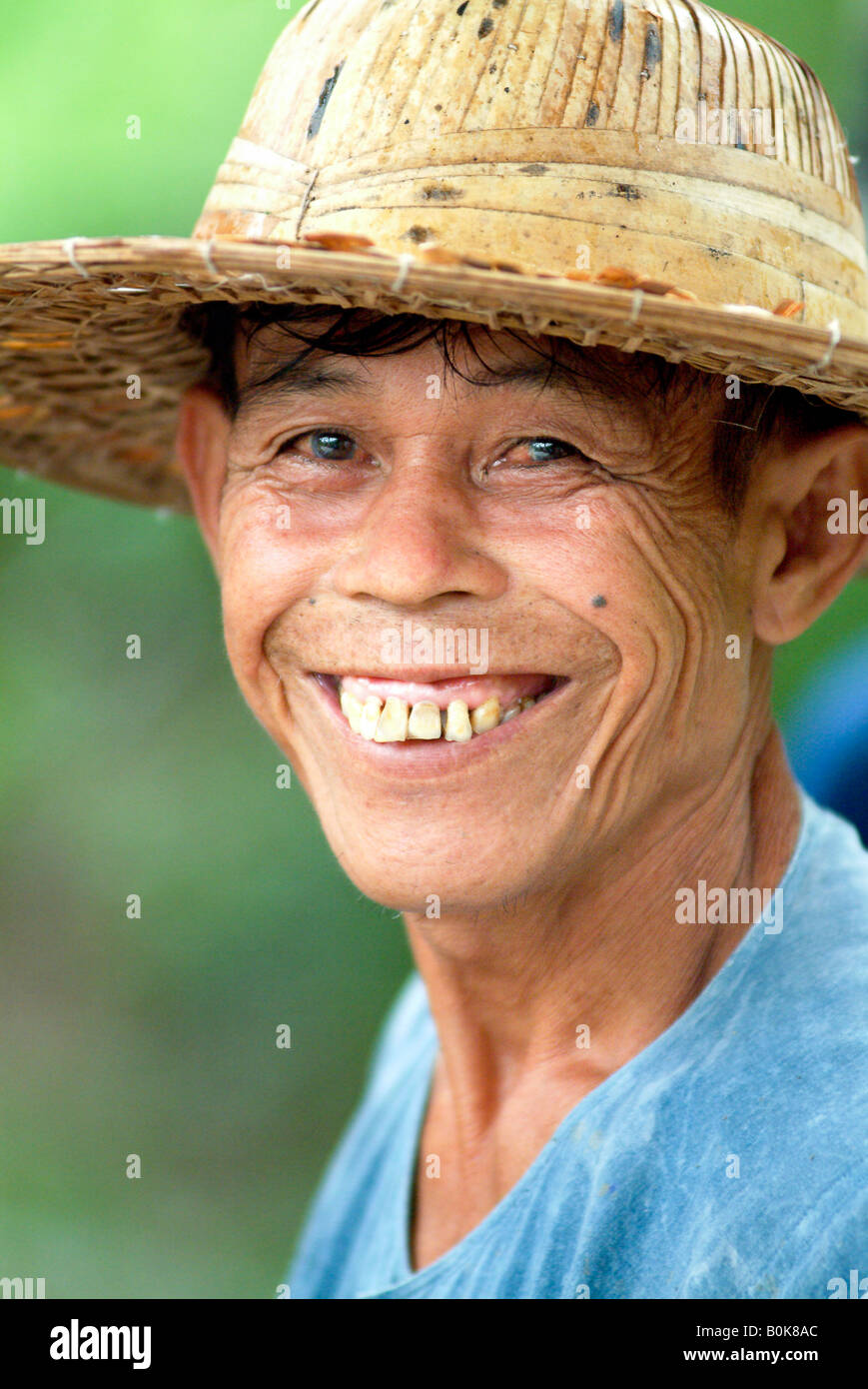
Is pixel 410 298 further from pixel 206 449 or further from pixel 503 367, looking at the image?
pixel 206 449

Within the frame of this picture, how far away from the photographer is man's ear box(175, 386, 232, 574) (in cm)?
206

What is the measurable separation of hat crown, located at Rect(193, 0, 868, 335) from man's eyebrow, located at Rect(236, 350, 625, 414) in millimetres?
134

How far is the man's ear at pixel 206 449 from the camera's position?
2.06 meters

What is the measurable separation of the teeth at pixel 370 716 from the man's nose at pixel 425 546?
0.19 metres

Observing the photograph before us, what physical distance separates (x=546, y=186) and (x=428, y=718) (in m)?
0.69

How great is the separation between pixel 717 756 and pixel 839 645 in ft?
7.68

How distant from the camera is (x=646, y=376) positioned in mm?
1653

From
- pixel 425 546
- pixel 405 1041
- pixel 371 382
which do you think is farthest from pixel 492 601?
pixel 405 1041

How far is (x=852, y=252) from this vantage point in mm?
1754

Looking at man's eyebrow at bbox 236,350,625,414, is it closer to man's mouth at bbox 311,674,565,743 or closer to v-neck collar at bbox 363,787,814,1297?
man's mouth at bbox 311,674,565,743

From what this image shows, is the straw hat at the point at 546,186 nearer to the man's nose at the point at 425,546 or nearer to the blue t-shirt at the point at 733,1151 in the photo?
the man's nose at the point at 425,546

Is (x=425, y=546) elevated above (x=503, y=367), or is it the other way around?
(x=503, y=367)
